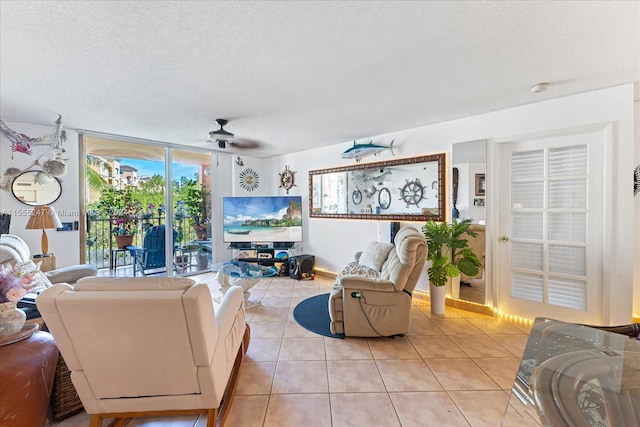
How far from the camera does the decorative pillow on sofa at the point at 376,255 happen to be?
11.3 ft

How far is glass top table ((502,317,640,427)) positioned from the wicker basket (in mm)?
2348

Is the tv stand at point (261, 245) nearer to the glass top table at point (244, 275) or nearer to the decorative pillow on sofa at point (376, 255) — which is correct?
the glass top table at point (244, 275)

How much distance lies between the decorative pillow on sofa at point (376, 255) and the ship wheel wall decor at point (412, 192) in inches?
29.8

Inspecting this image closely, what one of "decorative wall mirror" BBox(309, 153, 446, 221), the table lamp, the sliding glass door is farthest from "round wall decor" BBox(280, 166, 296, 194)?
the table lamp

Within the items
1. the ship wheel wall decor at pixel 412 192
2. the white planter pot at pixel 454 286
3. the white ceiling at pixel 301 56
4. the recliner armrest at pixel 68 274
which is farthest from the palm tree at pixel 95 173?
the white planter pot at pixel 454 286

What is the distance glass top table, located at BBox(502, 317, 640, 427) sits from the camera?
1146 mm

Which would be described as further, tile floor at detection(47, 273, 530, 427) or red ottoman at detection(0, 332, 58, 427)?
tile floor at detection(47, 273, 530, 427)

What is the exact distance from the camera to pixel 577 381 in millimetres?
1298

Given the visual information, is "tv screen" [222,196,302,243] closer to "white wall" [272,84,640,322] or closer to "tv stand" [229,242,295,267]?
"tv stand" [229,242,295,267]

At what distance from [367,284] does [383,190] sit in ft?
6.43

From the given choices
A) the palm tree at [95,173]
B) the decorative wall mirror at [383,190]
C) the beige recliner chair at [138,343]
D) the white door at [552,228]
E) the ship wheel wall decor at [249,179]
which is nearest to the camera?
the beige recliner chair at [138,343]

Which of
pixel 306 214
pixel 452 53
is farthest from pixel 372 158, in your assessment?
pixel 452 53

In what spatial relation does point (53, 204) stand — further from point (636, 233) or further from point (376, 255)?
point (636, 233)

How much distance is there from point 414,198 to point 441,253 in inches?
34.8
